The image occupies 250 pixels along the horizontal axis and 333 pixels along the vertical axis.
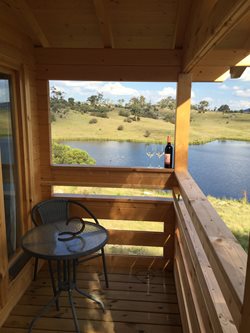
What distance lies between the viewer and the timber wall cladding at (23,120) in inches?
91.8

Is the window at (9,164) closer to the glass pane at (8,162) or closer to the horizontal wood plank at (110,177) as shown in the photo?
the glass pane at (8,162)

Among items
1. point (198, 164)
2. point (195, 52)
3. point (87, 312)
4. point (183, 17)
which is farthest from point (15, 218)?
point (183, 17)

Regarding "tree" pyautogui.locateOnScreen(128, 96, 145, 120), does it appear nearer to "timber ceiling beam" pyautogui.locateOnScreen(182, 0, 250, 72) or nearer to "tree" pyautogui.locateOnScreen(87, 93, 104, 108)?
"tree" pyautogui.locateOnScreen(87, 93, 104, 108)

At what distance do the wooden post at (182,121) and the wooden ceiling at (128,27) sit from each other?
0.14 m

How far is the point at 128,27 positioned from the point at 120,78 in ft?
1.53

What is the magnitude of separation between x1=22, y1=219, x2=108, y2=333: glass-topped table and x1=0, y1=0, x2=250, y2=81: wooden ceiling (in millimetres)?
1459

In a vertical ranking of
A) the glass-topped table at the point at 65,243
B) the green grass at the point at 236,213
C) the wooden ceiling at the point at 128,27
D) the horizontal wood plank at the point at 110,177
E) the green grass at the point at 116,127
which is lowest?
the glass-topped table at the point at 65,243

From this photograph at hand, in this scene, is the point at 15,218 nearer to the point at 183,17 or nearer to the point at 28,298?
the point at 28,298

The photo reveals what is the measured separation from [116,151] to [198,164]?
76cm

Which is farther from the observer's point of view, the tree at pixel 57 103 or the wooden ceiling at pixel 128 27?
the tree at pixel 57 103

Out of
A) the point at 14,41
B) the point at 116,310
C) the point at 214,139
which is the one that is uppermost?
the point at 14,41

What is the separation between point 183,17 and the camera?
2.36m

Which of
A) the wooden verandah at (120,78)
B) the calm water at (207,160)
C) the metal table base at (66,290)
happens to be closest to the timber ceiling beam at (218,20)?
the wooden verandah at (120,78)

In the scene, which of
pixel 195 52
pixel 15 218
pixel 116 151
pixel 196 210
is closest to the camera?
pixel 196 210
